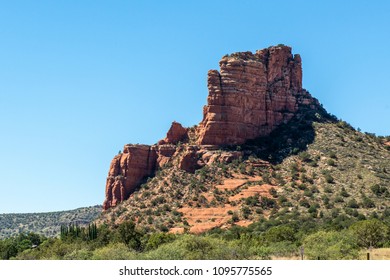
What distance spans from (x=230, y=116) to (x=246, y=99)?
399cm

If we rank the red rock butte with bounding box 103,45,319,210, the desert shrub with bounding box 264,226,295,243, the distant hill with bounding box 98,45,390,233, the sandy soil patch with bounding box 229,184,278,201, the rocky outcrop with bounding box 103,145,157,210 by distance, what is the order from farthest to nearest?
the rocky outcrop with bounding box 103,145,157,210
the red rock butte with bounding box 103,45,319,210
the sandy soil patch with bounding box 229,184,278,201
the distant hill with bounding box 98,45,390,233
the desert shrub with bounding box 264,226,295,243

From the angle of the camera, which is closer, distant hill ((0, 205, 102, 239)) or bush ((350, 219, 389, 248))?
bush ((350, 219, 389, 248))

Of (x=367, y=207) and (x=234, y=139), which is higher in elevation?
(x=234, y=139)

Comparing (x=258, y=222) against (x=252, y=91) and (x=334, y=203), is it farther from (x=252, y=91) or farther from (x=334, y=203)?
(x=252, y=91)

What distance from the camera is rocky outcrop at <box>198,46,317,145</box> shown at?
112m

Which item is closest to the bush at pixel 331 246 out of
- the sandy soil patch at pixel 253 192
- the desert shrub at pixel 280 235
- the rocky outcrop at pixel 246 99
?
the desert shrub at pixel 280 235

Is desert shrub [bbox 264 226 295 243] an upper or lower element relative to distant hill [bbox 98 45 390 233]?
lower

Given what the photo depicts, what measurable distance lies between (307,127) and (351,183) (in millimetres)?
16854

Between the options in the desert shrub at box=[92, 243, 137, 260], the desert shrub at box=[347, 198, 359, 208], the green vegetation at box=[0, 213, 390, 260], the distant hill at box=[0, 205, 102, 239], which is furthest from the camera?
the distant hill at box=[0, 205, 102, 239]

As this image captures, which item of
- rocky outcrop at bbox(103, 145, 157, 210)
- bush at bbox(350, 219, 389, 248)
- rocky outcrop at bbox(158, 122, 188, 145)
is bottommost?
bush at bbox(350, 219, 389, 248)

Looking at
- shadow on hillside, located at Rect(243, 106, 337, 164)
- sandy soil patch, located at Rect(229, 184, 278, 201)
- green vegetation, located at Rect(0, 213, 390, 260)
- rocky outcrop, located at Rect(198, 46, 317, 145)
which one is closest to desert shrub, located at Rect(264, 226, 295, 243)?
green vegetation, located at Rect(0, 213, 390, 260)

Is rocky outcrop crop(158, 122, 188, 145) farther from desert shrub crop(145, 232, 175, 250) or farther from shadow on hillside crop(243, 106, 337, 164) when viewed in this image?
desert shrub crop(145, 232, 175, 250)
